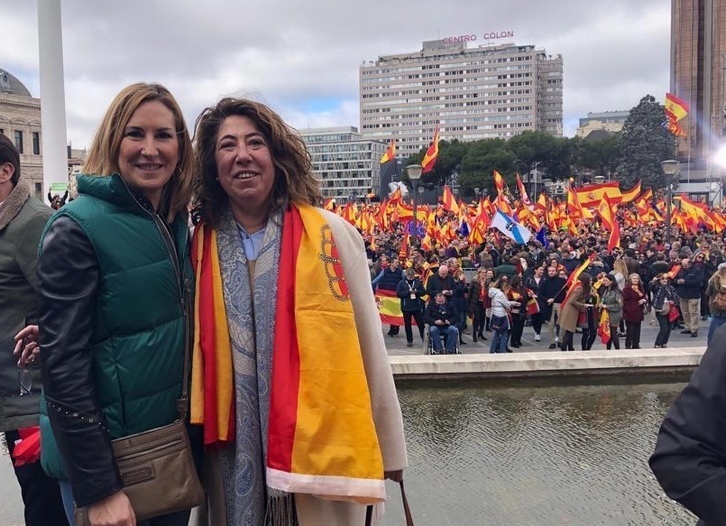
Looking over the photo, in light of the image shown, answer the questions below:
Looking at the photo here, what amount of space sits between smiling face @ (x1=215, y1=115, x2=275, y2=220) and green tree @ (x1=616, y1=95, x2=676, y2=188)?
62709 millimetres

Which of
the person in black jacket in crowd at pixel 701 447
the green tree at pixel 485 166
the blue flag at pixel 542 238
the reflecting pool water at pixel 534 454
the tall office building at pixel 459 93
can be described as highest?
the tall office building at pixel 459 93

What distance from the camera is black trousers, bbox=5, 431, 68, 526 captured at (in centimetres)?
238

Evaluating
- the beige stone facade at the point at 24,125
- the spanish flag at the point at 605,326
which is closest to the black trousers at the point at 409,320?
the spanish flag at the point at 605,326

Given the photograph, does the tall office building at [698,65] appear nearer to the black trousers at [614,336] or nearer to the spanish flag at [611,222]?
the spanish flag at [611,222]

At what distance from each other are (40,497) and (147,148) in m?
1.38

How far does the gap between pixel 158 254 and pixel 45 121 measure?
409 inches

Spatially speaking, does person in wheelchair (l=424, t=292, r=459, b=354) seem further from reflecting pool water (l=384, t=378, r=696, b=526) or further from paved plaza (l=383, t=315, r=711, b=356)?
reflecting pool water (l=384, t=378, r=696, b=526)

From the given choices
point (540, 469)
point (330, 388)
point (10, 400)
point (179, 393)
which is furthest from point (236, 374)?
point (540, 469)

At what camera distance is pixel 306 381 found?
6.13 ft

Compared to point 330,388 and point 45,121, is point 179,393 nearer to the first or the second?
point 330,388

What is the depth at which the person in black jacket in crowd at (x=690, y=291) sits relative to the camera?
40.8 ft

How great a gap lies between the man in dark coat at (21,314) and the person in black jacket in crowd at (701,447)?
6.49ft

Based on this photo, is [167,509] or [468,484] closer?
[167,509]

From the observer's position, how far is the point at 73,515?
6.14 ft
